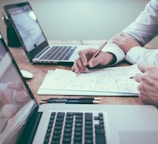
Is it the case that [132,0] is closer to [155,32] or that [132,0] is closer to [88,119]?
[155,32]

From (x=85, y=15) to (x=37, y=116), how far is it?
6.11ft

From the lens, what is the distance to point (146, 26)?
151 centimetres

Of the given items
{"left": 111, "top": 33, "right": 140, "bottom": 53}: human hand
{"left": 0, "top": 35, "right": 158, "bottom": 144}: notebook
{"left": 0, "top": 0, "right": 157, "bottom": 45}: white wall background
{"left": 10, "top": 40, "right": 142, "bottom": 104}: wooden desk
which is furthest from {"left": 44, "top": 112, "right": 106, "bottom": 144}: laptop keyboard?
{"left": 0, "top": 0, "right": 157, "bottom": 45}: white wall background

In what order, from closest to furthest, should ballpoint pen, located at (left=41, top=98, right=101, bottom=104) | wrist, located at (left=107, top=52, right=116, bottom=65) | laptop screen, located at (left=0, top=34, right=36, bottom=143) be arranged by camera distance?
laptop screen, located at (left=0, top=34, right=36, bottom=143), ballpoint pen, located at (left=41, top=98, right=101, bottom=104), wrist, located at (left=107, top=52, right=116, bottom=65)

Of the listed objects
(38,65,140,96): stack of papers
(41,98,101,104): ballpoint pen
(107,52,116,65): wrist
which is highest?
(41,98,101,104): ballpoint pen

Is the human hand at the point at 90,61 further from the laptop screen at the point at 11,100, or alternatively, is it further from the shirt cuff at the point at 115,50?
the laptop screen at the point at 11,100

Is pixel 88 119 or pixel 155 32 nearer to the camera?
pixel 88 119

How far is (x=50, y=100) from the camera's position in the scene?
761 millimetres

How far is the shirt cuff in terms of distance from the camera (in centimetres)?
116

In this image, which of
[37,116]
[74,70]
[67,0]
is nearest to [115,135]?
[37,116]

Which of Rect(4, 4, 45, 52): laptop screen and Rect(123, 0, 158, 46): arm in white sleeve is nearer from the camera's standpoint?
Rect(4, 4, 45, 52): laptop screen

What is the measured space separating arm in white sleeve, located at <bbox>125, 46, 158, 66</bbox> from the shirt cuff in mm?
29

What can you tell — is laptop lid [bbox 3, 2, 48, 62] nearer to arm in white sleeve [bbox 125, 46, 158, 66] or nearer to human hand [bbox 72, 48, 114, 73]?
human hand [bbox 72, 48, 114, 73]

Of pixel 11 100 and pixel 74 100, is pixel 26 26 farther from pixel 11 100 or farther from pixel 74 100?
pixel 11 100
